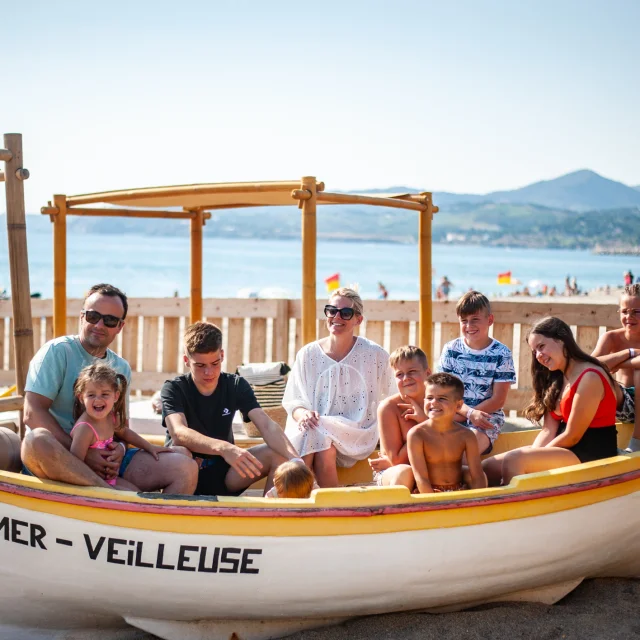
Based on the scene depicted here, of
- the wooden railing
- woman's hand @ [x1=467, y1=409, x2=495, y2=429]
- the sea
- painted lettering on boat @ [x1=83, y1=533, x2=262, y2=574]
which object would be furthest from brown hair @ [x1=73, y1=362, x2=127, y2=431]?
the sea

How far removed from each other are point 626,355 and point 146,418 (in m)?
3.30

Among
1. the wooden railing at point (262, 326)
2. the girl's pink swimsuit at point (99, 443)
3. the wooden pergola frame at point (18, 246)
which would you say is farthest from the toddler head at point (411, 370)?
the wooden railing at point (262, 326)

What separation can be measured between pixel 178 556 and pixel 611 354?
2.62 meters

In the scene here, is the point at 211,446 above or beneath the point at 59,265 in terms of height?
beneath

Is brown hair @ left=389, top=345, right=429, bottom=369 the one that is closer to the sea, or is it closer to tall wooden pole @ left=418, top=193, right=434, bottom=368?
tall wooden pole @ left=418, top=193, right=434, bottom=368

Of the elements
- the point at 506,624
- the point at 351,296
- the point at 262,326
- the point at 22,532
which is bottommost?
the point at 506,624

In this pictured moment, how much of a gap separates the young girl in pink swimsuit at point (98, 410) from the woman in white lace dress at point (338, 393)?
3.26 feet

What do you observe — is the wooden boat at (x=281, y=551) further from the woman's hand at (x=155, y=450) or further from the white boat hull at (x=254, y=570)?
the woman's hand at (x=155, y=450)

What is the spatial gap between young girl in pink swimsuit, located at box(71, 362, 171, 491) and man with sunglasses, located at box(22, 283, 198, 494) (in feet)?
0.17

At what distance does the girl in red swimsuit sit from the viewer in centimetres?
353

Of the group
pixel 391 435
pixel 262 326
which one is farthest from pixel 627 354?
pixel 262 326

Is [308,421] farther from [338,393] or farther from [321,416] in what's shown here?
[338,393]

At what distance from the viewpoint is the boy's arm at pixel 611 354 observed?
167 inches

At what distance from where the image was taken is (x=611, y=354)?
4.34 metres
